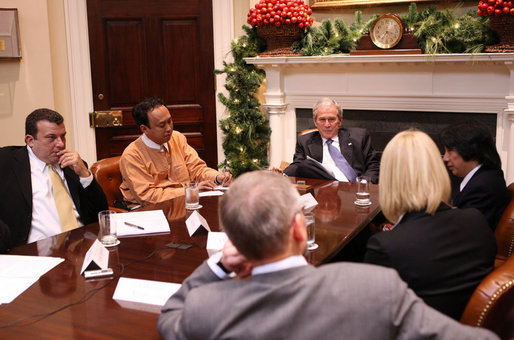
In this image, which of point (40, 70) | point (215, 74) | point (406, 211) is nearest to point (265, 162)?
point (215, 74)

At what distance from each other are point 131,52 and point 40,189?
9.09 ft

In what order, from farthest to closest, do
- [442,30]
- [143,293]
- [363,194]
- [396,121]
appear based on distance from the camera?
[396,121] < [442,30] < [363,194] < [143,293]

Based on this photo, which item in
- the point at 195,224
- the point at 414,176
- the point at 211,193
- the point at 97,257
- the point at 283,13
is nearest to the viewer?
the point at 414,176

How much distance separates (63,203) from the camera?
2.60m

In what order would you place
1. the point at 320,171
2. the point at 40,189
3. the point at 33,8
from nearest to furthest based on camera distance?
the point at 40,189 < the point at 320,171 < the point at 33,8

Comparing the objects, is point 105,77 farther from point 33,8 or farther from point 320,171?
point 320,171

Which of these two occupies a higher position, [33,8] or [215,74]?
[33,8]

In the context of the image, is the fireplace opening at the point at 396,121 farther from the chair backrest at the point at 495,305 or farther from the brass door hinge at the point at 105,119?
the chair backrest at the point at 495,305

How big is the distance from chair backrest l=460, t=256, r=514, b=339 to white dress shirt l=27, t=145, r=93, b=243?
6.27 ft

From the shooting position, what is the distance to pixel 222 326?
1.05 metres

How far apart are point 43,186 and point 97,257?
3.08 feet

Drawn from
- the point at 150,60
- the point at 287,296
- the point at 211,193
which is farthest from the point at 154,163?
the point at 287,296

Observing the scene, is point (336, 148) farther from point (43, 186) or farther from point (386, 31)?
point (43, 186)

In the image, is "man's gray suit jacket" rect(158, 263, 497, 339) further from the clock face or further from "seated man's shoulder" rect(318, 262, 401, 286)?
the clock face
